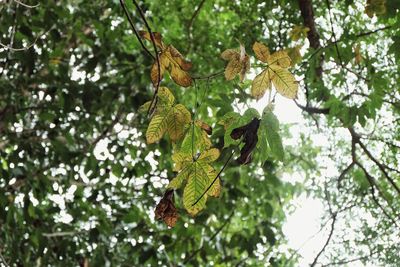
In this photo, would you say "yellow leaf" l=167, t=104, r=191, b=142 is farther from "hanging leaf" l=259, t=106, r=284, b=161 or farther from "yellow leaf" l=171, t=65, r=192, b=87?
"hanging leaf" l=259, t=106, r=284, b=161

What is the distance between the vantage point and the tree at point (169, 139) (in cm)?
173

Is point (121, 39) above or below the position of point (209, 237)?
above

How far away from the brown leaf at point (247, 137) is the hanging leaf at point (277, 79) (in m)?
0.08

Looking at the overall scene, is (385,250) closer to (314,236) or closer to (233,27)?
(314,236)

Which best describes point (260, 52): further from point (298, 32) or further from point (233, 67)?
point (298, 32)

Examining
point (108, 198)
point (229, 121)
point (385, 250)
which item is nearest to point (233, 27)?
point (108, 198)

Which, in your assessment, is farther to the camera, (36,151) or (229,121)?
(36,151)

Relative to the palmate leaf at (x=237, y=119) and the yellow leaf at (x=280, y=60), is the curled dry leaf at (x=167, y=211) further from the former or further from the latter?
the yellow leaf at (x=280, y=60)

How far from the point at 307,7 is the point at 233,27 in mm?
588

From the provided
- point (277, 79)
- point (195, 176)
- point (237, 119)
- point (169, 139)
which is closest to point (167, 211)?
point (195, 176)

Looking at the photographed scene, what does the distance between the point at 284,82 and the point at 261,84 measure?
0.04 m

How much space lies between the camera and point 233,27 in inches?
93.2

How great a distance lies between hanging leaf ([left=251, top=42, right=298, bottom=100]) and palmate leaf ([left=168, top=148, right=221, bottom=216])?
0.14 m

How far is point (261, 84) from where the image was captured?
898 mm
